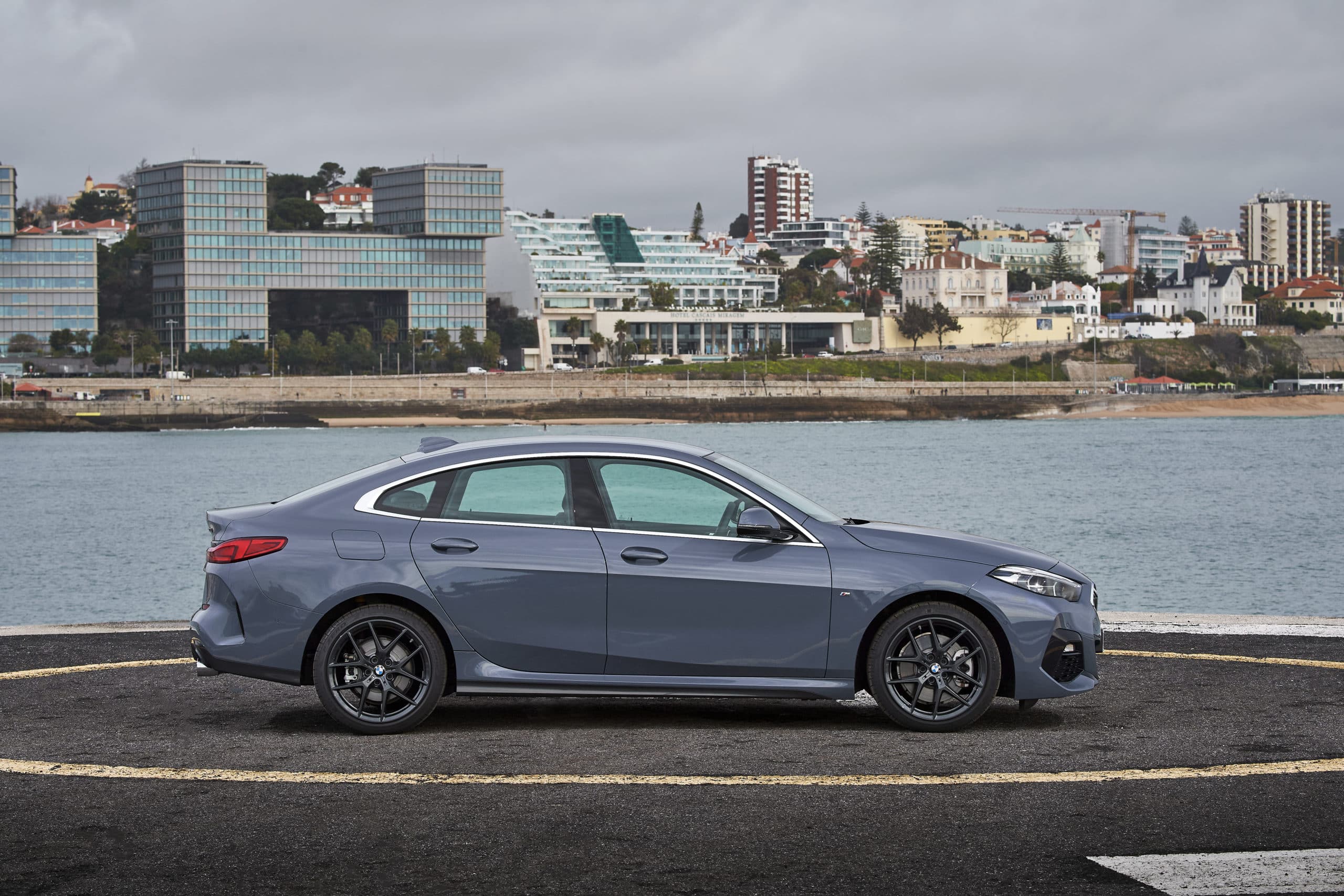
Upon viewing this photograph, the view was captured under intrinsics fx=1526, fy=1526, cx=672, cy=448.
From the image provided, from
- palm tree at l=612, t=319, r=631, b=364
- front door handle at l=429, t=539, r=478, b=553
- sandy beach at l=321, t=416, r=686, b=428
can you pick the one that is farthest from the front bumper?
palm tree at l=612, t=319, r=631, b=364

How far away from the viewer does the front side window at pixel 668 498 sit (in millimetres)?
7699

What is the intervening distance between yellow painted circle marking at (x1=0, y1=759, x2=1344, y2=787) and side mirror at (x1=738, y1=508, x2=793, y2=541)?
1.29 metres

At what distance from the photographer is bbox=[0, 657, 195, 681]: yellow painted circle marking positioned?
9.71 metres

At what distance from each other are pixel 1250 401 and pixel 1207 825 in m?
168

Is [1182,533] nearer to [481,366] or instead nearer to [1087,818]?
[1087,818]

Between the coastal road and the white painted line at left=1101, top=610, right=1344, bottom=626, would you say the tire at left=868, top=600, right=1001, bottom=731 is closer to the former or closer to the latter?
the coastal road

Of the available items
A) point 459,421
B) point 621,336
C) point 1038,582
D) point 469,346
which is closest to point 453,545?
point 1038,582

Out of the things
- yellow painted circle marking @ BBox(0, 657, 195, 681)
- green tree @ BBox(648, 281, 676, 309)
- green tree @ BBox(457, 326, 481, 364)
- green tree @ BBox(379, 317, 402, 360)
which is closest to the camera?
yellow painted circle marking @ BBox(0, 657, 195, 681)

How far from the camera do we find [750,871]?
213 inches

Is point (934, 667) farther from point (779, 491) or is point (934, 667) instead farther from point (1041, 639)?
point (779, 491)

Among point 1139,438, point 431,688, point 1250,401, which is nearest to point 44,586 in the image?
point 431,688

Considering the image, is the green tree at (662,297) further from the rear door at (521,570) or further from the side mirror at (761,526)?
the side mirror at (761,526)

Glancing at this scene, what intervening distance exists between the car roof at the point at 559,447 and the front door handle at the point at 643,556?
1.71ft

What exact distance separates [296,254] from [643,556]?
165095 millimetres
